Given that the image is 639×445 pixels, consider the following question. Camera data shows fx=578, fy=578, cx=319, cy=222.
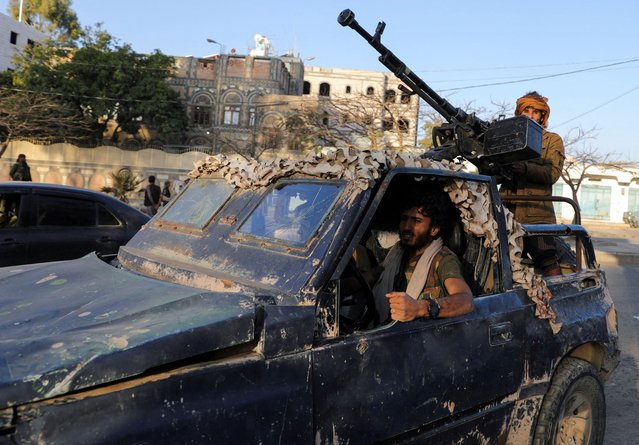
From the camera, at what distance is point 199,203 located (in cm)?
322

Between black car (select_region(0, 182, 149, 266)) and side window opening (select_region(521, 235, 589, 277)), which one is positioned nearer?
side window opening (select_region(521, 235, 589, 277))

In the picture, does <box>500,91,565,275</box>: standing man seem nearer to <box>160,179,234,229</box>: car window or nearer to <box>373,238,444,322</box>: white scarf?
<box>373,238,444,322</box>: white scarf

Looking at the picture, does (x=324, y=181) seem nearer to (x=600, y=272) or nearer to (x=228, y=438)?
(x=228, y=438)

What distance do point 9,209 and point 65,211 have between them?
1.82 feet

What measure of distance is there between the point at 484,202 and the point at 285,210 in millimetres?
1073

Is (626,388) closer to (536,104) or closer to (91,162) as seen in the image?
(536,104)

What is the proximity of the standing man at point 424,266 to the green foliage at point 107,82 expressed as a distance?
42315mm

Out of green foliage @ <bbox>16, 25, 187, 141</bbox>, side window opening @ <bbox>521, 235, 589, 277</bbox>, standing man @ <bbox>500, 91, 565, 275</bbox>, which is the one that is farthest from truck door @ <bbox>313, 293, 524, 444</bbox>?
green foliage @ <bbox>16, 25, 187, 141</bbox>

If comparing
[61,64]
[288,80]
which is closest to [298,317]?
[61,64]

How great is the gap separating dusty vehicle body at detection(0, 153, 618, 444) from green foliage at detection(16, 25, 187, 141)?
4223 cm

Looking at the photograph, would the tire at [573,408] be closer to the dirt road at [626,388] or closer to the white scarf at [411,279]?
the dirt road at [626,388]

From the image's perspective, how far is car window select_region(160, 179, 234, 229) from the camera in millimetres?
3035

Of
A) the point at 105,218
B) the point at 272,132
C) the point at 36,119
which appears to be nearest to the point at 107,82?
Answer: the point at 36,119

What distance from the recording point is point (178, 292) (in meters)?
2.20
